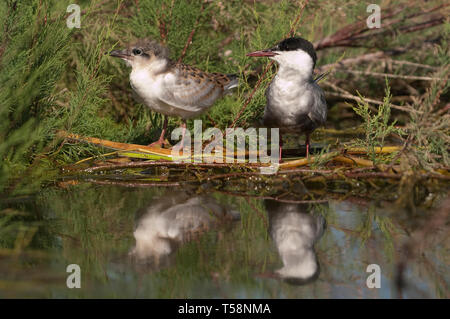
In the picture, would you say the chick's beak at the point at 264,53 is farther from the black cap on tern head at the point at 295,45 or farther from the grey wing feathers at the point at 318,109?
the grey wing feathers at the point at 318,109

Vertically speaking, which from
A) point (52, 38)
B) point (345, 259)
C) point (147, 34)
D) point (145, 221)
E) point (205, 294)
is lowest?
point (205, 294)

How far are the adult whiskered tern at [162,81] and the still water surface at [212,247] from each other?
1.36 metres

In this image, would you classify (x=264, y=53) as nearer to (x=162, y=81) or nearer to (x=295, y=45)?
(x=295, y=45)

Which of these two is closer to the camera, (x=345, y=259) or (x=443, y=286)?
(x=443, y=286)

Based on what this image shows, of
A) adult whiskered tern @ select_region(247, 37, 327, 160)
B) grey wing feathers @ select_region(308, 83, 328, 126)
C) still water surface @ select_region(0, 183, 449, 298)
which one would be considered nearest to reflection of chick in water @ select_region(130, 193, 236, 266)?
still water surface @ select_region(0, 183, 449, 298)

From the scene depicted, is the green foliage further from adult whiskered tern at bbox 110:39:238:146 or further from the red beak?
the red beak

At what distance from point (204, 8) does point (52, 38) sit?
2.17 metres

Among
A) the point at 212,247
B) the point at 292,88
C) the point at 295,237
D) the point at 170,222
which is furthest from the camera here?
the point at 292,88

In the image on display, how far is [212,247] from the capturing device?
118 inches

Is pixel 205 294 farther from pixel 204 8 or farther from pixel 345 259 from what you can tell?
pixel 204 8

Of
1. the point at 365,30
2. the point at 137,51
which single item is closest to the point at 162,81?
the point at 137,51

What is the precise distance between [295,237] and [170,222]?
28.7 inches

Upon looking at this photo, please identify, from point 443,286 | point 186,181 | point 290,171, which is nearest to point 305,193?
point 290,171

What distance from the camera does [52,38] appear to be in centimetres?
444
